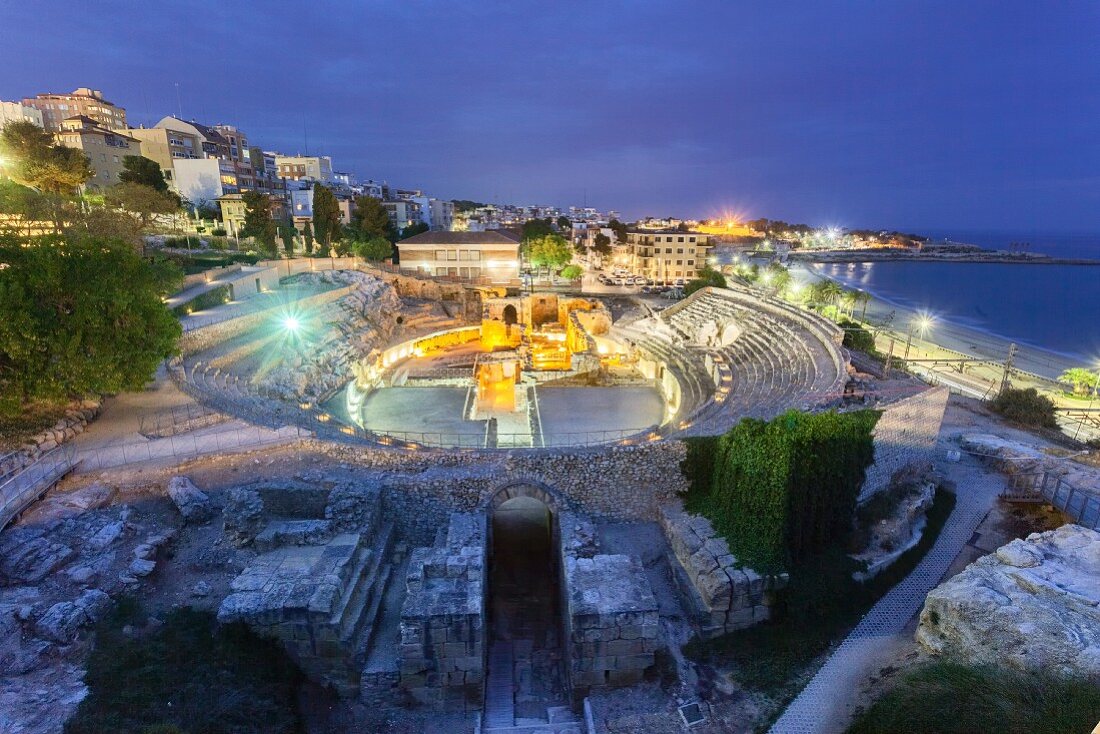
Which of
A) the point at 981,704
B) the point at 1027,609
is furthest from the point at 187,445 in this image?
the point at 1027,609

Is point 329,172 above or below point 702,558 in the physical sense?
above

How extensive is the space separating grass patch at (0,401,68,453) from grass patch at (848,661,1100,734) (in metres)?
A: 21.7

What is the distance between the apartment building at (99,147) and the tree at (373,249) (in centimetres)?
2191

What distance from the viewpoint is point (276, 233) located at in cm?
4875

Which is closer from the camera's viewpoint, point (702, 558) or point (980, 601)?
point (980, 601)

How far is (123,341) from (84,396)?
2658mm

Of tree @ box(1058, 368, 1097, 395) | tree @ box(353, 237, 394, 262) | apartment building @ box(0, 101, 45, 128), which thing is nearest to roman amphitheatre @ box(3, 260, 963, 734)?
tree @ box(1058, 368, 1097, 395)

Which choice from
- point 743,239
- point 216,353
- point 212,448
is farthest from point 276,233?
point 743,239

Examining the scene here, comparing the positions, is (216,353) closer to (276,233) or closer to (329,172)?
(276,233)

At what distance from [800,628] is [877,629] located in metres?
1.72

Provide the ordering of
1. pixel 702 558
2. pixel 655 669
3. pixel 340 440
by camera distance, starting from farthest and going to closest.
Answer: pixel 340 440 < pixel 702 558 < pixel 655 669

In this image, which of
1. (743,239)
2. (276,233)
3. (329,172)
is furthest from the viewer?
(743,239)

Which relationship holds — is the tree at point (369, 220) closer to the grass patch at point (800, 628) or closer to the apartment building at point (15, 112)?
the apartment building at point (15, 112)

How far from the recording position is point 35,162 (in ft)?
121
